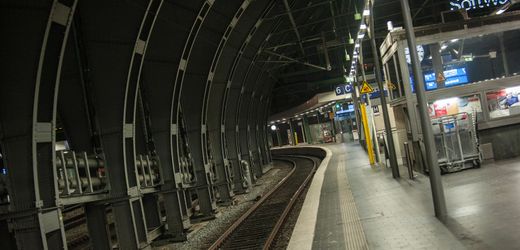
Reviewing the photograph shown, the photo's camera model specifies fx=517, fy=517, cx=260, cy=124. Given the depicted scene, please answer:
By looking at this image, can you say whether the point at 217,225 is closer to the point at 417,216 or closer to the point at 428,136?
the point at 417,216

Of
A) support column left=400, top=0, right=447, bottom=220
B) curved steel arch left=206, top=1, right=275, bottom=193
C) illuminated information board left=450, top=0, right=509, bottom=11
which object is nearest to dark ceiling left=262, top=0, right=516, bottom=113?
illuminated information board left=450, top=0, right=509, bottom=11

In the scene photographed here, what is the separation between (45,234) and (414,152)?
10521 millimetres

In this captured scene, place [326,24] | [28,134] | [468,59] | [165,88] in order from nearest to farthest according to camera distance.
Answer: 1. [28,134]
2. [468,59]
3. [165,88]
4. [326,24]

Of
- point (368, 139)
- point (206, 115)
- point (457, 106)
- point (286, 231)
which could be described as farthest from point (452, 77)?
point (368, 139)

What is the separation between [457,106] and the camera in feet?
44.8

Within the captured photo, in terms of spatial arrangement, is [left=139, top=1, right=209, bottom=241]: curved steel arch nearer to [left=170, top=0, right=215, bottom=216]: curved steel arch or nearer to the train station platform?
[left=170, top=0, right=215, bottom=216]: curved steel arch

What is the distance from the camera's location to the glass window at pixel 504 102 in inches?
528

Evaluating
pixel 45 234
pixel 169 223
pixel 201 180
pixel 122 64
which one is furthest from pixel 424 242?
pixel 201 180

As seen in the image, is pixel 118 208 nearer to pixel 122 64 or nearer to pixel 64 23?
pixel 122 64

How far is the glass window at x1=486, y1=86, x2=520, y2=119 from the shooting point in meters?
13.4

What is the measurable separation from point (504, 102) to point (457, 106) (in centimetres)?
121

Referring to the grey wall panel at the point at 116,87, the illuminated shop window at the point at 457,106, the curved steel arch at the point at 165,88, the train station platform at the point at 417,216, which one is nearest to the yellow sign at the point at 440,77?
the illuminated shop window at the point at 457,106

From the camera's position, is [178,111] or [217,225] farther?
[178,111]

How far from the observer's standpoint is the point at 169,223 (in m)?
13.4
